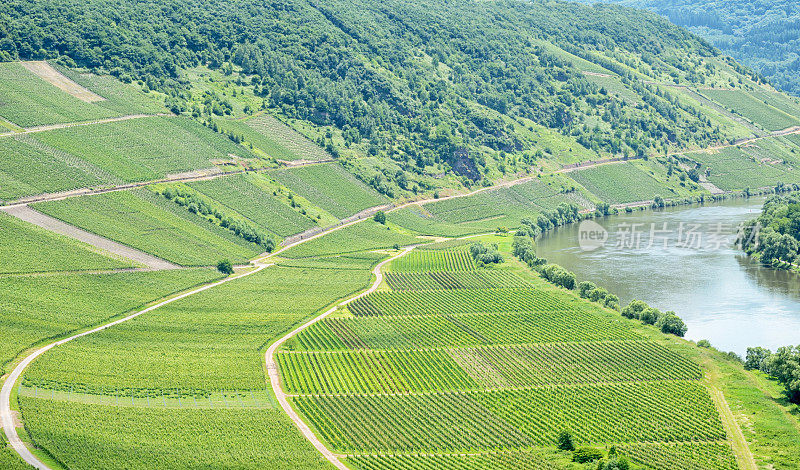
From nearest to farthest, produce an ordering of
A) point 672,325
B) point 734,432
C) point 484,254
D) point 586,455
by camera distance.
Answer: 1. point 586,455
2. point 734,432
3. point 672,325
4. point 484,254

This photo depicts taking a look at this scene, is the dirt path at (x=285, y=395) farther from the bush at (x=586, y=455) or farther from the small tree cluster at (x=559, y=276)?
the small tree cluster at (x=559, y=276)

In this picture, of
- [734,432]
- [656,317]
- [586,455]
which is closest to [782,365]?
[734,432]

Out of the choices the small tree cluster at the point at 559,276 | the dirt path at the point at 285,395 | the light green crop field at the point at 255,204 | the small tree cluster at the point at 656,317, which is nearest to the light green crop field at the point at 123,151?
A: the light green crop field at the point at 255,204

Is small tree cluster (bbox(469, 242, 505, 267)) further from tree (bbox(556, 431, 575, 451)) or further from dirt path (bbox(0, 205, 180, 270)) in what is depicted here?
tree (bbox(556, 431, 575, 451))

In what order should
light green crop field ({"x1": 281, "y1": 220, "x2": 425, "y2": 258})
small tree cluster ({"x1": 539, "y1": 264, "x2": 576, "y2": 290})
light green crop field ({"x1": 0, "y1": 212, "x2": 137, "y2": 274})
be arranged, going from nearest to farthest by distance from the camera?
light green crop field ({"x1": 0, "y1": 212, "x2": 137, "y2": 274}), small tree cluster ({"x1": 539, "y1": 264, "x2": 576, "y2": 290}), light green crop field ({"x1": 281, "y1": 220, "x2": 425, "y2": 258})

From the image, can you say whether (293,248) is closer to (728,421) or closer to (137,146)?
(137,146)

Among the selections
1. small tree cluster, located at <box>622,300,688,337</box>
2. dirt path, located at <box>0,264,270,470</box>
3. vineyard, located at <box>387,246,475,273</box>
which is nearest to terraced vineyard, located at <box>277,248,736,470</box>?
small tree cluster, located at <box>622,300,688,337</box>

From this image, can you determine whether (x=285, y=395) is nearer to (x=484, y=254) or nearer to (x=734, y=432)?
(x=734, y=432)
